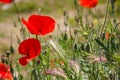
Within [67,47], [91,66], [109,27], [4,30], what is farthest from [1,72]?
[4,30]

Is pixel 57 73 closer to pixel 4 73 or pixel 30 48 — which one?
pixel 30 48

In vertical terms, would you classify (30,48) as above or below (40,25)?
below

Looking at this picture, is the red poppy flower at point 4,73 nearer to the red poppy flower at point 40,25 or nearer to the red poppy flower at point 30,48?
the red poppy flower at point 30,48

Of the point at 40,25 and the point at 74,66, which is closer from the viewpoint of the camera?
the point at 74,66

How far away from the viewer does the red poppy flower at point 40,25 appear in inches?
98.5

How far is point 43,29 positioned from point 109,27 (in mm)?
545

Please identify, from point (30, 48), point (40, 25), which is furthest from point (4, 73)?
point (40, 25)

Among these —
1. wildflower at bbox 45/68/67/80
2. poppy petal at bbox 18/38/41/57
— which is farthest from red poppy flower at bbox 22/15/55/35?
wildflower at bbox 45/68/67/80

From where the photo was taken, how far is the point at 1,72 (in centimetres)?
260

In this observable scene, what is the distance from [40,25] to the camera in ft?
8.43

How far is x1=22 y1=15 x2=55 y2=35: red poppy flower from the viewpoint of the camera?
250 cm

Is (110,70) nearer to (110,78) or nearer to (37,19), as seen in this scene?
(110,78)

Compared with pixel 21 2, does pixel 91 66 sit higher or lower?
lower

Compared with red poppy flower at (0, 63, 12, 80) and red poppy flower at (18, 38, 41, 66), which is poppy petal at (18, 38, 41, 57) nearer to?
red poppy flower at (18, 38, 41, 66)
